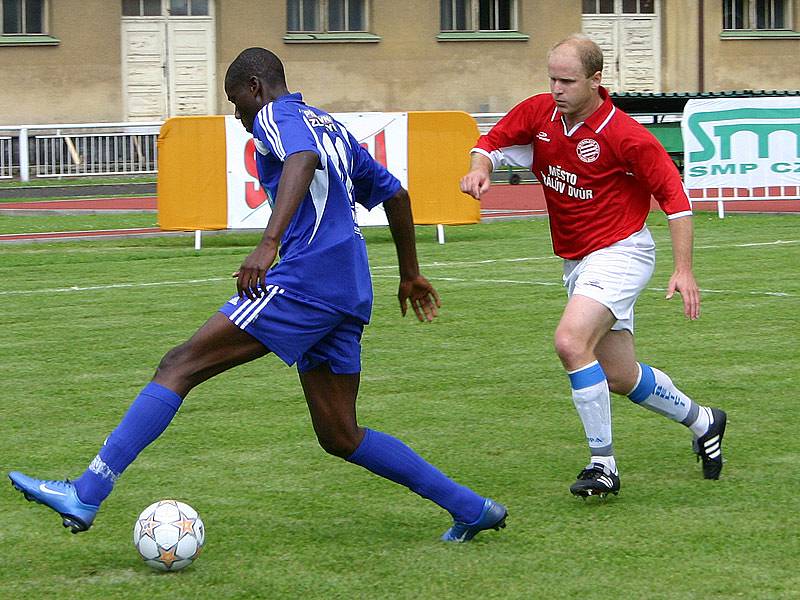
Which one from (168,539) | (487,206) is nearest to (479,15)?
(487,206)

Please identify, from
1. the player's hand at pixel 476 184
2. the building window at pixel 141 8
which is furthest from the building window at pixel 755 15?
the player's hand at pixel 476 184

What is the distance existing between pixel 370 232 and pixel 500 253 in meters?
3.46

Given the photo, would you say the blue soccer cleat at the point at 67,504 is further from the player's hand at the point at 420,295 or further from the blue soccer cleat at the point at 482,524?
the player's hand at the point at 420,295

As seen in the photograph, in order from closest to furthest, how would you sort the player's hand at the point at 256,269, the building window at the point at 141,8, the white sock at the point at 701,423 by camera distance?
the player's hand at the point at 256,269, the white sock at the point at 701,423, the building window at the point at 141,8

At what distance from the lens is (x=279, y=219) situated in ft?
16.2

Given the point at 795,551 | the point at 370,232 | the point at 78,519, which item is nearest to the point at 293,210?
the point at 78,519

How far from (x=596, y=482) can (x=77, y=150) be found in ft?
86.0

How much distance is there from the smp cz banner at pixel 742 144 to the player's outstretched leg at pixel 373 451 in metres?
16.2

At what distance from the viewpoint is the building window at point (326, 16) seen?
3475 cm

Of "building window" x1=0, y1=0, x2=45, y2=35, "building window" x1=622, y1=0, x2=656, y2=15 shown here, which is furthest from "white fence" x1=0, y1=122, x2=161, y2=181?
"building window" x1=622, y1=0, x2=656, y2=15

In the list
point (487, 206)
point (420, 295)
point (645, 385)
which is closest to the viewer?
point (420, 295)

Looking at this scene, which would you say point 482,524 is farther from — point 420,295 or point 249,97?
point 249,97

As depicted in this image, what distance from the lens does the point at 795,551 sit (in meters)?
5.34

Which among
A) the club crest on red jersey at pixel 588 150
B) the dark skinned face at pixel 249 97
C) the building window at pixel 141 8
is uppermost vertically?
the building window at pixel 141 8
